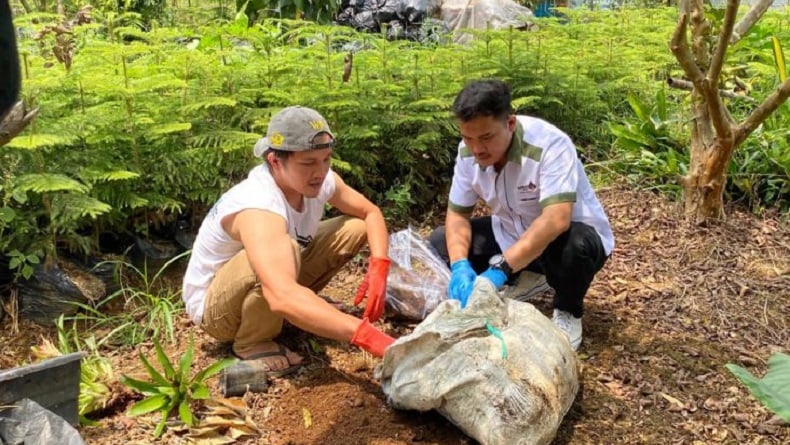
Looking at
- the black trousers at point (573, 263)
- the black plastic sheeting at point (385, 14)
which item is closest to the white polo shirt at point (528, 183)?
the black trousers at point (573, 263)

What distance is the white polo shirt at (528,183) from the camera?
9.08 feet

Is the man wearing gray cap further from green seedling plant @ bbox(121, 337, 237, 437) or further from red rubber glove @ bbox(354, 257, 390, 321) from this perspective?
green seedling plant @ bbox(121, 337, 237, 437)

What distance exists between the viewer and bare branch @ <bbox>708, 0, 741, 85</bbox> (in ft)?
10.5

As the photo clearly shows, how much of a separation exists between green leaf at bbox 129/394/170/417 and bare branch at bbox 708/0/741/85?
286 centimetres

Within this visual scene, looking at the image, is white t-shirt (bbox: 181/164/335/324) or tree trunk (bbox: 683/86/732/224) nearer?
white t-shirt (bbox: 181/164/335/324)

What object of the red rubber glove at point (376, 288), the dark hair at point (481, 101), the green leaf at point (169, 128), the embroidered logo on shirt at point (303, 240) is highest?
the dark hair at point (481, 101)

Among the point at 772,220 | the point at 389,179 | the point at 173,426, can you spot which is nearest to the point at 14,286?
the point at 173,426

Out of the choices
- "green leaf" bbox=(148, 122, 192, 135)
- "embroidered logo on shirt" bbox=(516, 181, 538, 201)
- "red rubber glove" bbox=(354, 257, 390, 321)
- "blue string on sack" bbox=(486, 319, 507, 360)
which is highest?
"green leaf" bbox=(148, 122, 192, 135)

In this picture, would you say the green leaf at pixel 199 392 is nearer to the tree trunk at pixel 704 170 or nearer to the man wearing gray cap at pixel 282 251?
the man wearing gray cap at pixel 282 251

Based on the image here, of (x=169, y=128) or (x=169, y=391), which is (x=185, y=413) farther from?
(x=169, y=128)

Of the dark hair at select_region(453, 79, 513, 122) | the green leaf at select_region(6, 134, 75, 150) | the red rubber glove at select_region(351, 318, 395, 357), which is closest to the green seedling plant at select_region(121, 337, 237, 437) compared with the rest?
the red rubber glove at select_region(351, 318, 395, 357)

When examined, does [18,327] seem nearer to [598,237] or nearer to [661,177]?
[598,237]

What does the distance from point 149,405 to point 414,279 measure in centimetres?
129

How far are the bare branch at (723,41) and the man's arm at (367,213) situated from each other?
184 cm
